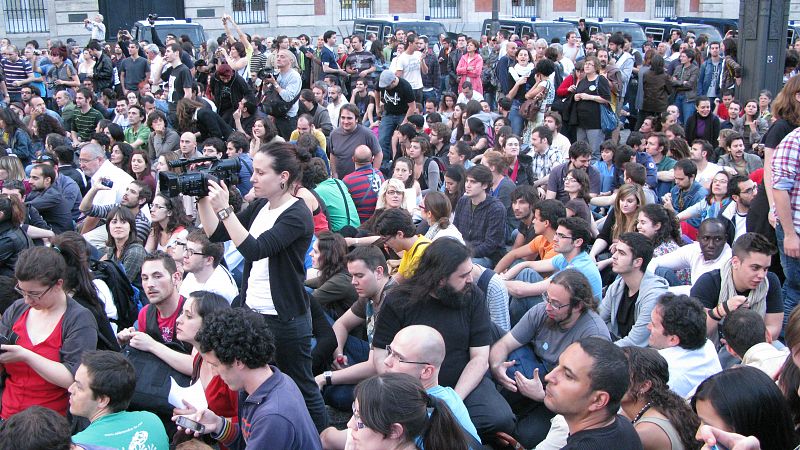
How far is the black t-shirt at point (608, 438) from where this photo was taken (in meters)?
3.22

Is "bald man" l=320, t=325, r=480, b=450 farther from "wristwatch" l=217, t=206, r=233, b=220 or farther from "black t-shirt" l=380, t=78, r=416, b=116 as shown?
"black t-shirt" l=380, t=78, r=416, b=116

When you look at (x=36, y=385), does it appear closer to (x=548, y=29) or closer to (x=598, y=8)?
(x=548, y=29)

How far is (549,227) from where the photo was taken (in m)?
6.69

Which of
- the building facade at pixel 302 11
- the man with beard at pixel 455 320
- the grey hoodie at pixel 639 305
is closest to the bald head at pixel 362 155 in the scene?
the grey hoodie at pixel 639 305

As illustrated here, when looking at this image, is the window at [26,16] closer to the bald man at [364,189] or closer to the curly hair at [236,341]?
the bald man at [364,189]

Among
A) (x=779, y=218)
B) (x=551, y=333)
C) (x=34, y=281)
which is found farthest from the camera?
(x=779, y=218)

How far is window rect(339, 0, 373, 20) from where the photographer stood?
114 ft

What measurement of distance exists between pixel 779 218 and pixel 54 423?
13.9 ft

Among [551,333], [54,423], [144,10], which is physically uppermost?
[144,10]

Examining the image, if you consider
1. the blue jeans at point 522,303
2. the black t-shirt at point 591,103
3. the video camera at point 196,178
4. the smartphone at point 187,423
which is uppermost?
the video camera at point 196,178

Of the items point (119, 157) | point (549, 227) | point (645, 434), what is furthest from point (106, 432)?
point (119, 157)

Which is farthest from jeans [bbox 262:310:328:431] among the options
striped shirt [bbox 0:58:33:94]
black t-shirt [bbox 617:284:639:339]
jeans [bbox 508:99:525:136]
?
striped shirt [bbox 0:58:33:94]

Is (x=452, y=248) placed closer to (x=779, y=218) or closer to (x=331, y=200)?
(x=779, y=218)

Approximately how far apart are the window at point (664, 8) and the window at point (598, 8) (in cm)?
249
